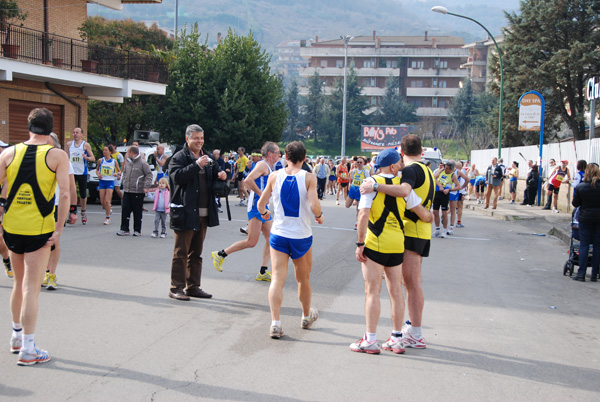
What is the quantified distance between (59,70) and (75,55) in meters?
2.43

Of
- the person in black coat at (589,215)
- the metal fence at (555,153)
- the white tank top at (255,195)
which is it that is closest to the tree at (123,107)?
the metal fence at (555,153)

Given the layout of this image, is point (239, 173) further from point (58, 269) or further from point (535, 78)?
point (535, 78)

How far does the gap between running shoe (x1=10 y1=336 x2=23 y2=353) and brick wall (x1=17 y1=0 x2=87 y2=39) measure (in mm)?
20420

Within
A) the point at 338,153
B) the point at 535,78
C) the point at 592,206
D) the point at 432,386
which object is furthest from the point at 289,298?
the point at 338,153

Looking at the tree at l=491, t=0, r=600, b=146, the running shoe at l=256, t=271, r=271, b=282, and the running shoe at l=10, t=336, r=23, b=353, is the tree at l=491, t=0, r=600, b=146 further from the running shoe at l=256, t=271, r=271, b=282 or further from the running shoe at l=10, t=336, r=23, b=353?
the running shoe at l=10, t=336, r=23, b=353

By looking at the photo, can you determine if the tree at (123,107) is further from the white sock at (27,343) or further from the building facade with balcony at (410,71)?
the building facade with balcony at (410,71)

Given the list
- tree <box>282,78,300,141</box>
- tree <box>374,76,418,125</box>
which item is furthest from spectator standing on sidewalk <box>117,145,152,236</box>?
tree <box>374,76,418,125</box>

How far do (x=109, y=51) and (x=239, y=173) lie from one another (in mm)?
7682

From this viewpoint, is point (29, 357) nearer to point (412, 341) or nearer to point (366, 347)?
point (366, 347)

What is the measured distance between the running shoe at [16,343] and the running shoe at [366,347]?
284 cm

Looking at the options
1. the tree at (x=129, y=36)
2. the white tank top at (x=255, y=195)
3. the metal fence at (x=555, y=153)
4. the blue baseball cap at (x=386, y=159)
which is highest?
the tree at (x=129, y=36)

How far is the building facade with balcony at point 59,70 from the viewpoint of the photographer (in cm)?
2130

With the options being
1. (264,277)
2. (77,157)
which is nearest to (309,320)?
(264,277)

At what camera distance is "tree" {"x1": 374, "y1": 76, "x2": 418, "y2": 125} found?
9331 centimetres
